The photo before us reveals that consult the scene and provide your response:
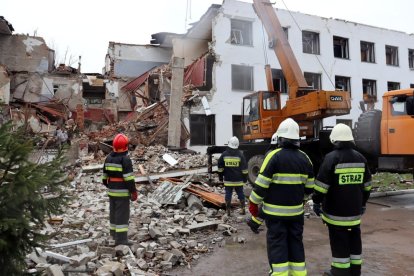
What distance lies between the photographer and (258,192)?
3.63 metres

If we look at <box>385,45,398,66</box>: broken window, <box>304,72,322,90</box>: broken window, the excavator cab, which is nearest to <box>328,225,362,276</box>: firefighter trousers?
the excavator cab

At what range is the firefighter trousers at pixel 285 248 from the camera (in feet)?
11.5

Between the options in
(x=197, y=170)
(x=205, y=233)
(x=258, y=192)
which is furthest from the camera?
(x=197, y=170)

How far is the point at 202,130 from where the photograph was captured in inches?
787

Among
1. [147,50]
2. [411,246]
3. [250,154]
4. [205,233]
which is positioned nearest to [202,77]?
[250,154]

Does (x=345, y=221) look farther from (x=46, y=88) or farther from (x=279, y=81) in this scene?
(x=46, y=88)

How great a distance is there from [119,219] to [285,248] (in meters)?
2.96

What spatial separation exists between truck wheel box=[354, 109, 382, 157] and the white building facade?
876cm

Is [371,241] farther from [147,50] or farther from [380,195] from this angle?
[147,50]

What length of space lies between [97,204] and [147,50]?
23.2 meters

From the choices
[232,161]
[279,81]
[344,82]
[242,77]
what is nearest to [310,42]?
[344,82]

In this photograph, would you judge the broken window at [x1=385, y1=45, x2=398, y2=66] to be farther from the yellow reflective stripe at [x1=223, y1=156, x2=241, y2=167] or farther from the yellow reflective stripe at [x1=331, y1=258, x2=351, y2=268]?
the yellow reflective stripe at [x1=331, y1=258, x2=351, y2=268]

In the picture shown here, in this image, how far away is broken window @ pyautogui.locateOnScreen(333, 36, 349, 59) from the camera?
24.4 m

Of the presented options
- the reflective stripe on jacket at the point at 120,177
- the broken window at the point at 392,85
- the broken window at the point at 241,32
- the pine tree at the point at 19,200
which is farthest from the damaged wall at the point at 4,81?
the broken window at the point at 392,85
